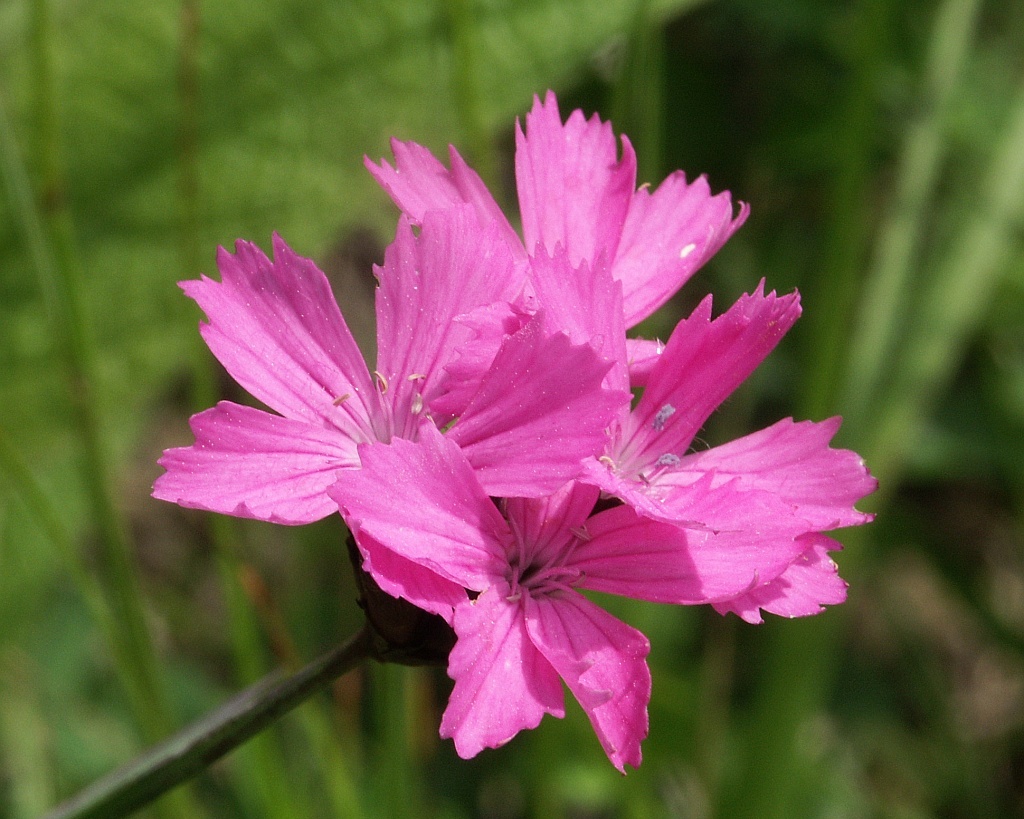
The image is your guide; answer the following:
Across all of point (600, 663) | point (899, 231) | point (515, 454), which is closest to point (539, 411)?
point (515, 454)

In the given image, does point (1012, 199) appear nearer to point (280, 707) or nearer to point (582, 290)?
point (582, 290)

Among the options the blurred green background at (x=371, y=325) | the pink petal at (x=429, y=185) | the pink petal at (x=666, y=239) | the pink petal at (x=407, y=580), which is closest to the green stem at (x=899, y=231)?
the blurred green background at (x=371, y=325)

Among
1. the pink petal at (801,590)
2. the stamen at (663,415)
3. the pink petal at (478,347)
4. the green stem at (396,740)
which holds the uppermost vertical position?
the pink petal at (478,347)

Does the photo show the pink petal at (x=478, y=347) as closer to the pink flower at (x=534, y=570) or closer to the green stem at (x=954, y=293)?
the pink flower at (x=534, y=570)

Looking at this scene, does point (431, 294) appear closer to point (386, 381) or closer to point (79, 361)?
point (386, 381)

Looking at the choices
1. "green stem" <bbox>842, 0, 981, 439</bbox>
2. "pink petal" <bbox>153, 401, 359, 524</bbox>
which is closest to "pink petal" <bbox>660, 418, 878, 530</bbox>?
"pink petal" <bbox>153, 401, 359, 524</bbox>
